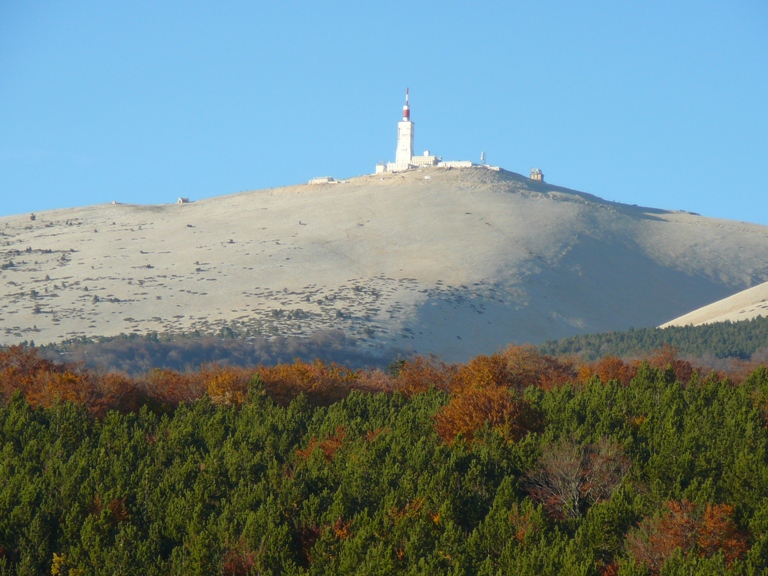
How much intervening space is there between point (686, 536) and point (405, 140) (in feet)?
332

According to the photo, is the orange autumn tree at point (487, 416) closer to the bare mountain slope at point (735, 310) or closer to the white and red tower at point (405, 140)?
the bare mountain slope at point (735, 310)

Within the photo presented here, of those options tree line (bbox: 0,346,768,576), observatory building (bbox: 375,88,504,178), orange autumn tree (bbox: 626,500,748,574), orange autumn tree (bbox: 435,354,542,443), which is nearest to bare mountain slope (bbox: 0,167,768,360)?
observatory building (bbox: 375,88,504,178)

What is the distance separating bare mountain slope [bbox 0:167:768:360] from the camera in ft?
201

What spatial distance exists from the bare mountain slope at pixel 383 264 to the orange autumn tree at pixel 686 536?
3694 cm

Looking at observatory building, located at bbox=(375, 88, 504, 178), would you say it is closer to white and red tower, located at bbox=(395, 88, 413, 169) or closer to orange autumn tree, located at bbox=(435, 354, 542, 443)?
white and red tower, located at bbox=(395, 88, 413, 169)

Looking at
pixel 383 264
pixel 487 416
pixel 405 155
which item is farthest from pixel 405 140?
pixel 487 416

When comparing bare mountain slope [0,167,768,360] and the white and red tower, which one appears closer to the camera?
bare mountain slope [0,167,768,360]

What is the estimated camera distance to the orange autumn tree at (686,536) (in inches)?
682

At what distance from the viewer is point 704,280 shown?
85.4 m

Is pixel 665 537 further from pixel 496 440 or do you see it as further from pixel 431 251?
pixel 431 251

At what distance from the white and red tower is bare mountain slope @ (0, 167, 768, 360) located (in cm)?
892

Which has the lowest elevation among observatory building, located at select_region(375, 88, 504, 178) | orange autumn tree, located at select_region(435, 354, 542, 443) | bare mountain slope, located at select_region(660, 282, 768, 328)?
orange autumn tree, located at select_region(435, 354, 542, 443)

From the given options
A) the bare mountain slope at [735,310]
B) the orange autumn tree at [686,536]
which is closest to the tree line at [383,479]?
the orange autumn tree at [686,536]

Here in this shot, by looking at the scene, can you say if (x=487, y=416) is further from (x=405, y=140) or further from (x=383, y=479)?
(x=405, y=140)
